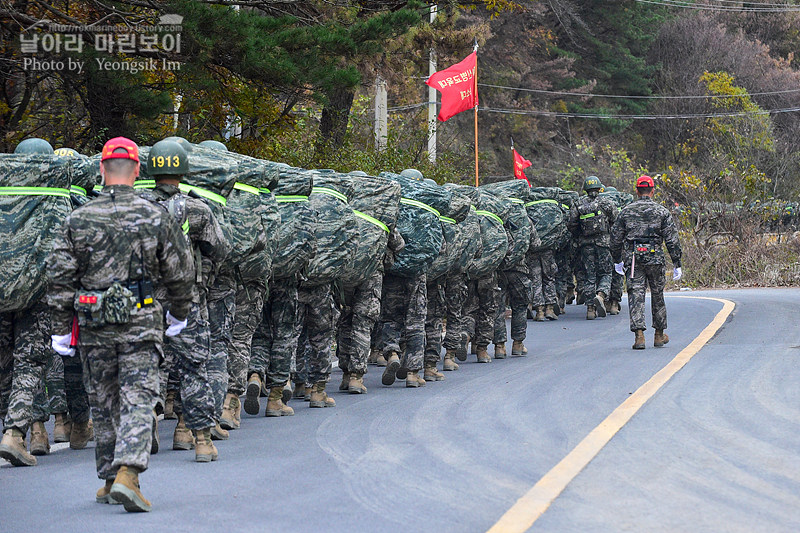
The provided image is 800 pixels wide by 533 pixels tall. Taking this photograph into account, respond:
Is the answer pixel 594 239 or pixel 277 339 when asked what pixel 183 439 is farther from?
pixel 594 239

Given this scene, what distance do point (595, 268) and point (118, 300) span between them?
14.4 metres

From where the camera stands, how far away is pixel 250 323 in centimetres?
919

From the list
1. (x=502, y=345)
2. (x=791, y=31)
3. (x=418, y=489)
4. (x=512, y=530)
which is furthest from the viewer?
(x=791, y=31)

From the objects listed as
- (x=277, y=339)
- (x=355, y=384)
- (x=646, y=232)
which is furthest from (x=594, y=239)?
(x=277, y=339)

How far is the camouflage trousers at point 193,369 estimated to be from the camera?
7.64 m

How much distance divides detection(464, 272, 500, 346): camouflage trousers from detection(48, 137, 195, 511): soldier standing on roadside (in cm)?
754

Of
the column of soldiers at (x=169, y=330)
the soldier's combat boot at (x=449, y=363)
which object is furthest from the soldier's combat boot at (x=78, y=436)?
the soldier's combat boot at (x=449, y=363)

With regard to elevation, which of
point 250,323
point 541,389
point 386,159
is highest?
point 386,159

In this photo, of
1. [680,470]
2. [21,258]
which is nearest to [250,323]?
[21,258]

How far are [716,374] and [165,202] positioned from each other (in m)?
6.06

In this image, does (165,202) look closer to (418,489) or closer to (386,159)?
(418,489)

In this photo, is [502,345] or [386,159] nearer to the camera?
[502,345]

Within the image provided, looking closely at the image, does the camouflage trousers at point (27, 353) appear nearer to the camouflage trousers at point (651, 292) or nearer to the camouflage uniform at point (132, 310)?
the camouflage uniform at point (132, 310)

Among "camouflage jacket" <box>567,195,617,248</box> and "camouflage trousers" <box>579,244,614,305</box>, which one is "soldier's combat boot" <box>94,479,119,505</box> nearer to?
"camouflage jacket" <box>567,195,617,248</box>
